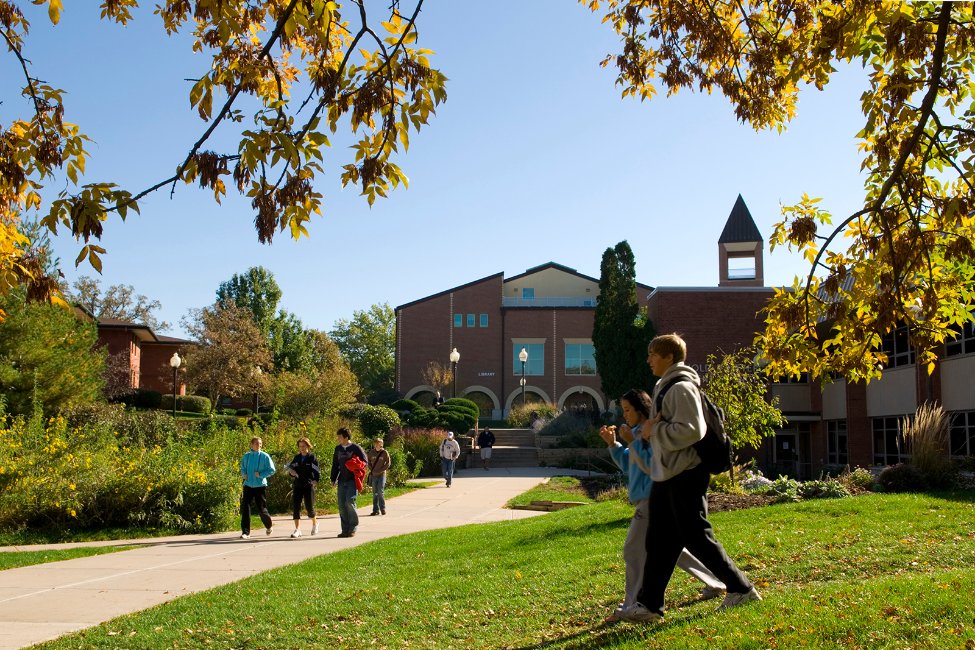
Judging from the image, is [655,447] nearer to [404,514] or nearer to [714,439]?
[714,439]

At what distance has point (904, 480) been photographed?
14.6m

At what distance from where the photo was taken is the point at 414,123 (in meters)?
5.71

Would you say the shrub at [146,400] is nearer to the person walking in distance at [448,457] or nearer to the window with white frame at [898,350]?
the person walking in distance at [448,457]

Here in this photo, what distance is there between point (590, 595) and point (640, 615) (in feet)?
5.73

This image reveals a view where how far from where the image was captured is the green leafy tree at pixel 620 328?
40.7 meters

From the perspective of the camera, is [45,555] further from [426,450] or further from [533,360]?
[533,360]

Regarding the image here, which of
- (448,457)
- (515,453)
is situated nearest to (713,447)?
(448,457)

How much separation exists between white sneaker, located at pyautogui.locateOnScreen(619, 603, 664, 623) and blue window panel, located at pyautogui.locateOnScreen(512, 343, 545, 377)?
5140 centimetres

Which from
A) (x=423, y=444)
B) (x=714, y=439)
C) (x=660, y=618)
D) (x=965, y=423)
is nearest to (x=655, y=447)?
(x=714, y=439)

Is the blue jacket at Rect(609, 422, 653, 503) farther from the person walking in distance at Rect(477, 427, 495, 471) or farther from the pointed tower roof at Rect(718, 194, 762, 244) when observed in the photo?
the pointed tower roof at Rect(718, 194, 762, 244)

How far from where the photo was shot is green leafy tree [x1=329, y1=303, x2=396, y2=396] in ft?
284

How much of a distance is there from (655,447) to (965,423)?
20.0m

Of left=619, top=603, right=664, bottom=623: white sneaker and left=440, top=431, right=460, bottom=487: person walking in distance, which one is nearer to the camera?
left=619, top=603, right=664, bottom=623: white sneaker

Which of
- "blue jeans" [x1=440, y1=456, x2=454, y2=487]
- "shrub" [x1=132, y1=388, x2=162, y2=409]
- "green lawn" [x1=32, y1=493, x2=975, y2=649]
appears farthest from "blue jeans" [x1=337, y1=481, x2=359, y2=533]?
"shrub" [x1=132, y1=388, x2=162, y2=409]
